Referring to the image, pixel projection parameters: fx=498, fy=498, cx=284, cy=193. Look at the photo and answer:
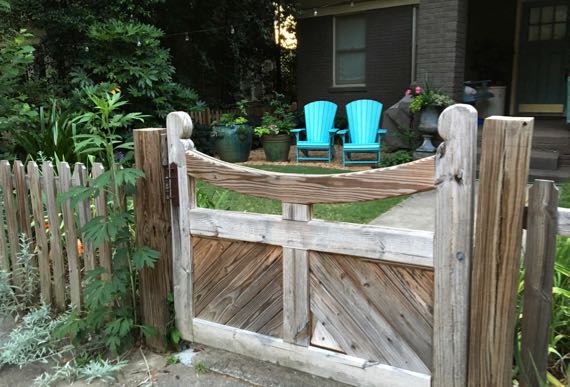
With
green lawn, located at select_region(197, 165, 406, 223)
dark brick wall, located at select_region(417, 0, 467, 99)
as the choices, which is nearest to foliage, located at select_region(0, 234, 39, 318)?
green lawn, located at select_region(197, 165, 406, 223)

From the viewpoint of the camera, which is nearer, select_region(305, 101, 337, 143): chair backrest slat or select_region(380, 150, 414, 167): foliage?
select_region(380, 150, 414, 167): foliage

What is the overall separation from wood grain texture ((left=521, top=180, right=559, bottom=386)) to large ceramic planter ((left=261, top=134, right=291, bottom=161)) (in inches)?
284

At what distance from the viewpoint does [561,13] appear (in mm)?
9164

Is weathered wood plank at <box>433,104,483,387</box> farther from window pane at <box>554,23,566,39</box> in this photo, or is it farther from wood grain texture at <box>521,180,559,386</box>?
window pane at <box>554,23,566,39</box>

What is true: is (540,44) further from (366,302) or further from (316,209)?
(366,302)

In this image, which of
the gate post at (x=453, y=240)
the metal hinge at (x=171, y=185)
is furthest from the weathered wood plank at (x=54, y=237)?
the gate post at (x=453, y=240)

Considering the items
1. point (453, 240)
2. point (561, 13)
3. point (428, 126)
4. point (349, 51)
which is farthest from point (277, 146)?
point (453, 240)

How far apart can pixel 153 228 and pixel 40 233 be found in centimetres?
91

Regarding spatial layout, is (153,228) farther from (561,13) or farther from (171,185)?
(561,13)

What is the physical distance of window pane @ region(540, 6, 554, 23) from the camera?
926 cm

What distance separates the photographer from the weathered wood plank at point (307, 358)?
2016 mm

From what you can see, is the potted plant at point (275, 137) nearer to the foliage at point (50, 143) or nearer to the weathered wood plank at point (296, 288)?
the foliage at point (50, 143)

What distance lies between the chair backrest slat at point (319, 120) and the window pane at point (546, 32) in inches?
170

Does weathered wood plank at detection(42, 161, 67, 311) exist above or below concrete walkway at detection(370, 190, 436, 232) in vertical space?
above
